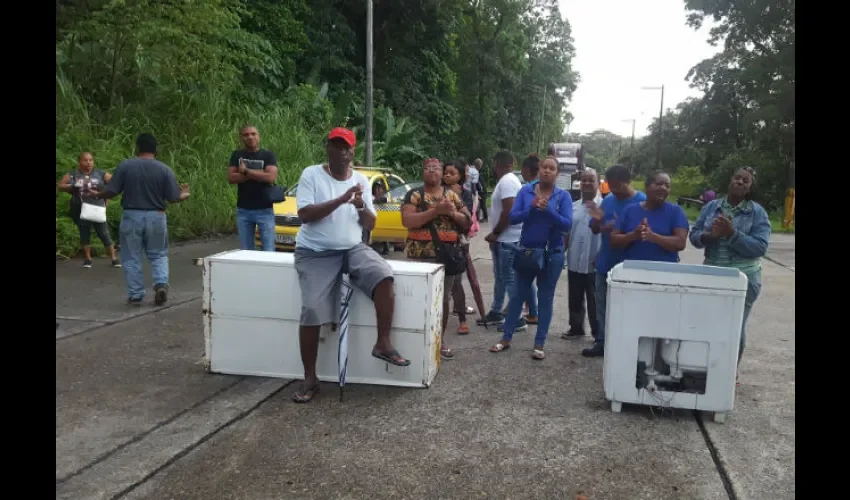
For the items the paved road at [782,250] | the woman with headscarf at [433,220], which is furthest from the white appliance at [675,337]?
the paved road at [782,250]

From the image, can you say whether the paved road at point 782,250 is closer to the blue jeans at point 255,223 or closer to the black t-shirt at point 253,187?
the blue jeans at point 255,223

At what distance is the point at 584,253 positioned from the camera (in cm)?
641

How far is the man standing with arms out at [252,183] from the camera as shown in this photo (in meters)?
7.17

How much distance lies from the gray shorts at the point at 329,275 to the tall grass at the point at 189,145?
24.1ft

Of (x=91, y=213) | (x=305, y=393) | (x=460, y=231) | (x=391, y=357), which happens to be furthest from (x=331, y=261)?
(x=91, y=213)

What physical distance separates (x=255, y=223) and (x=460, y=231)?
2.57 metres

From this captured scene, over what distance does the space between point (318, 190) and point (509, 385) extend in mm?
2071

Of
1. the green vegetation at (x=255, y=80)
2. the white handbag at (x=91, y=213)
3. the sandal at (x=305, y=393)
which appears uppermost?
the green vegetation at (x=255, y=80)

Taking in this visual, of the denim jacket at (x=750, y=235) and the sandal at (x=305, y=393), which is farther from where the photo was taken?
the denim jacket at (x=750, y=235)

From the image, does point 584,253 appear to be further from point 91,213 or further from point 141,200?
point 91,213

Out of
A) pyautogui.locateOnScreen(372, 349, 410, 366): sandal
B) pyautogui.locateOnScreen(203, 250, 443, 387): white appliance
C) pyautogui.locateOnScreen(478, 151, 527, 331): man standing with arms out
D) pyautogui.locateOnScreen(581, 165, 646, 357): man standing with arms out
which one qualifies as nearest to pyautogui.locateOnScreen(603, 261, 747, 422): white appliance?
pyautogui.locateOnScreen(581, 165, 646, 357): man standing with arms out

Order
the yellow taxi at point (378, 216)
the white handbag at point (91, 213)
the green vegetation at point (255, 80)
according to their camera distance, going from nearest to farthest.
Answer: the white handbag at point (91, 213), the yellow taxi at point (378, 216), the green vegetation at point (255, 80)

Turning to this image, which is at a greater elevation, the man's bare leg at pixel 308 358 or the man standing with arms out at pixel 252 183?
the man standing with arms out at pixel 252 183
